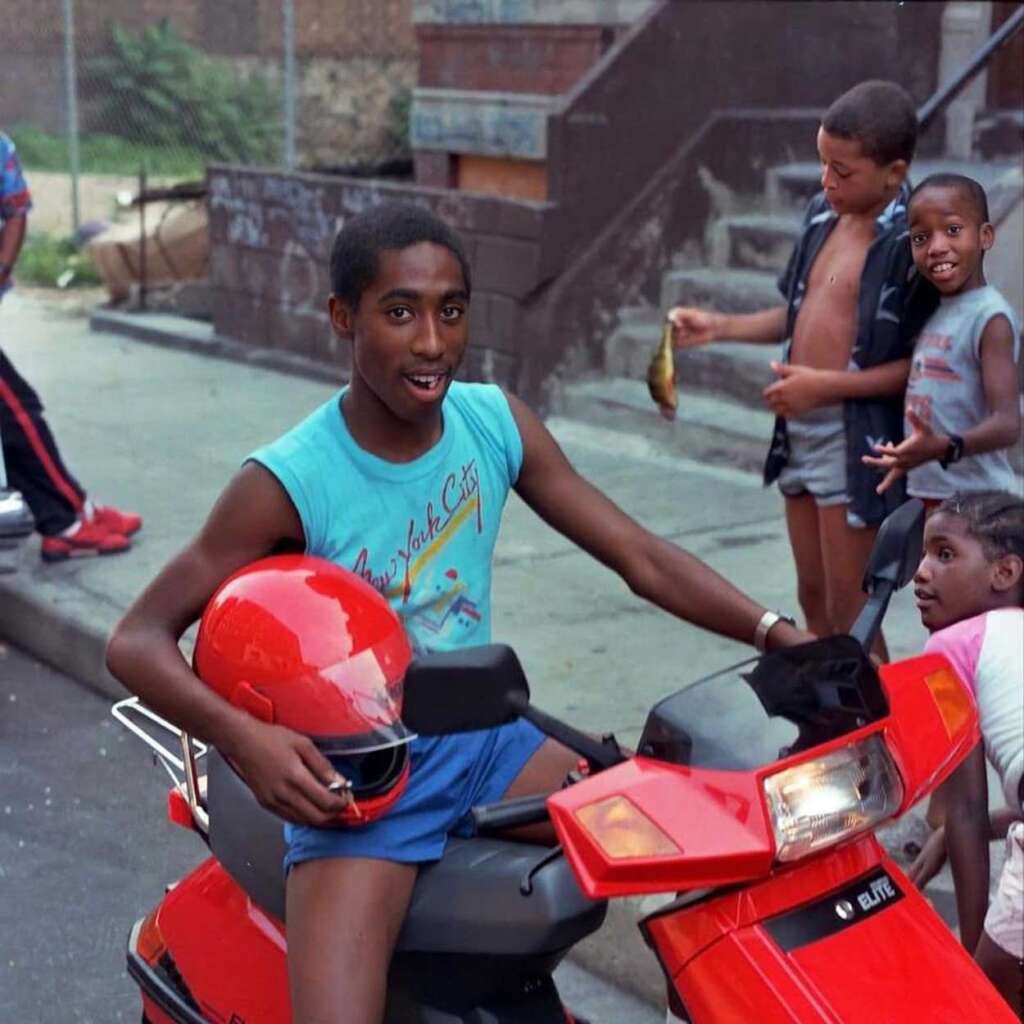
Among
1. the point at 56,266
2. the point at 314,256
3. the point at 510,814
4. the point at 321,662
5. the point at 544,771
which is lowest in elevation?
the point at 56,266

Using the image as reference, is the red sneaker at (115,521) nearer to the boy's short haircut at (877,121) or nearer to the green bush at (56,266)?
the boy's short haircut at (877,121)

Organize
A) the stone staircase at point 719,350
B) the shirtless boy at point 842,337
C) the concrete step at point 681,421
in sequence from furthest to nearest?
the stone staircase at point 719,350, the concrete step at point 681,421, the shirtless boy at point 842,337

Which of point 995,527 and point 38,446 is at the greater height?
point 995,527

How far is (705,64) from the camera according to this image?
9.62 metres

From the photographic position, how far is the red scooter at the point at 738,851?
207cm

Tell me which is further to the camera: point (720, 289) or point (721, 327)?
point (720, 289)

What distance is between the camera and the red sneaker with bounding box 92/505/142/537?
723 centimetres

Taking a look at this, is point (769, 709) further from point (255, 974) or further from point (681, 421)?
point (681, 421)

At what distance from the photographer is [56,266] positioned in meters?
15.2

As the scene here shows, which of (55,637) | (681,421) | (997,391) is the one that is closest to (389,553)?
(997,391)

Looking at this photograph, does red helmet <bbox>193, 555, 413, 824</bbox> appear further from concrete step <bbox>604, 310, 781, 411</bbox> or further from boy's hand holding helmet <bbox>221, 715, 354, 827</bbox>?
concrete step <bbox>604, 310, 781, 411</bbox>

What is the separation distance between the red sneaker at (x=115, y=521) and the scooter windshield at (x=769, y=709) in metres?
5.27

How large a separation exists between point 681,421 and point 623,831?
6618mm

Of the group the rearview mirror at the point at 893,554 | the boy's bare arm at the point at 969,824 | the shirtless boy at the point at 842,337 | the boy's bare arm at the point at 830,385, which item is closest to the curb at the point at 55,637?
the shirtless boy at the point at 842,337
